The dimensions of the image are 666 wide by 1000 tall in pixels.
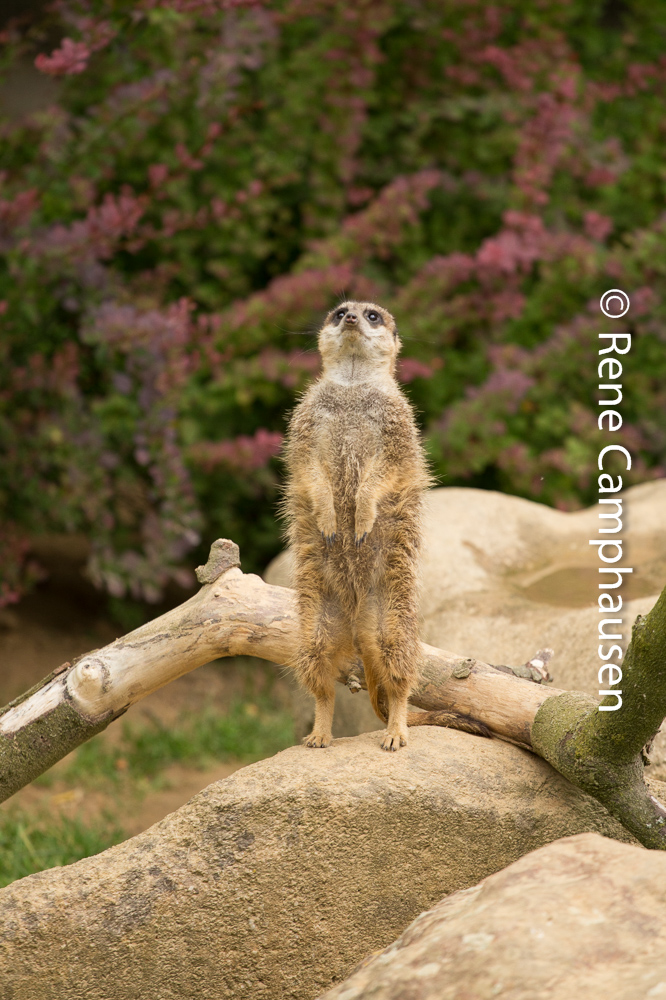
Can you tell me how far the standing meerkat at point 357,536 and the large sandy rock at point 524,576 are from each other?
52 centimetres

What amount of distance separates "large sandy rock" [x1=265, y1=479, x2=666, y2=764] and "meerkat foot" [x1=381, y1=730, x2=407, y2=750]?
0.75 meters

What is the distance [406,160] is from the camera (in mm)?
6047

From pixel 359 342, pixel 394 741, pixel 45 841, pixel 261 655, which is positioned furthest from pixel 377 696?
pixel 45 841

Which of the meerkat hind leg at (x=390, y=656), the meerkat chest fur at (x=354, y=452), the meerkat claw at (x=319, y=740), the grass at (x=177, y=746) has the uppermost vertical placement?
the meerkat chest fur at (x=354, y=452)

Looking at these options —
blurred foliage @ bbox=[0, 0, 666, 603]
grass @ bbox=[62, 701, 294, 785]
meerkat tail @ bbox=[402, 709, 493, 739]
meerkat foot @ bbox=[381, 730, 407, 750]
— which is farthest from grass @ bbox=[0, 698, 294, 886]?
meerkat foot @ bbox=[381, 730, 407, 750]

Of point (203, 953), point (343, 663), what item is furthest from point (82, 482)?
point (203, 953)

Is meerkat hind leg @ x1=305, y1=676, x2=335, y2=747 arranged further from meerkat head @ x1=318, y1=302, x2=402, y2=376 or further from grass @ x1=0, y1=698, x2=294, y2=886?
grass @ x1=0, y1=698, x2=294, y2=886

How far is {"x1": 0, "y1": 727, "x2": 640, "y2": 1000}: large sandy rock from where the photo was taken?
2467 mm

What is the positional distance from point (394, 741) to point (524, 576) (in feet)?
5.78

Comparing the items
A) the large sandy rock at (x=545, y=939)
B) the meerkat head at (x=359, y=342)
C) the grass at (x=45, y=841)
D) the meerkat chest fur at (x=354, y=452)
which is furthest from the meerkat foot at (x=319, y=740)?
the grass at (x=45, y=841)

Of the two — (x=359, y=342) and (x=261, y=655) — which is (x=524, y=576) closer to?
(x=261, y=655)

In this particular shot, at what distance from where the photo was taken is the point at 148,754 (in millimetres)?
4961

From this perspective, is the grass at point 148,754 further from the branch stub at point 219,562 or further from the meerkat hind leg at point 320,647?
the meerkat hind leg at point 320,647

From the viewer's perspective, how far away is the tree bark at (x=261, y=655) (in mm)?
2570
